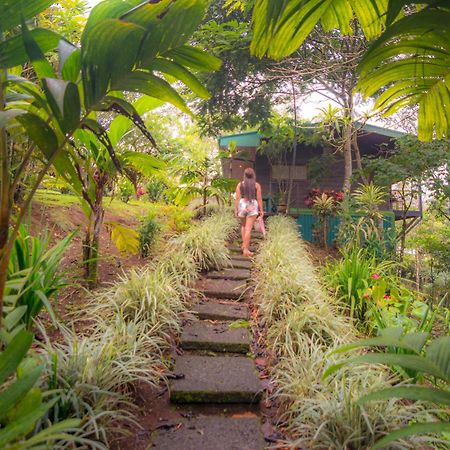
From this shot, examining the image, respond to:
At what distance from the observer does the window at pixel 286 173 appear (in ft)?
44.0

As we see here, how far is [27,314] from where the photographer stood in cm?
237

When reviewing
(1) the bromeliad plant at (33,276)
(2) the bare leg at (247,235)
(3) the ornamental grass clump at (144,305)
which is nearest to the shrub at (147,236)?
(3) the ornamental grass clump at (144,305)

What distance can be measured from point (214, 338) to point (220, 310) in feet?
2.14

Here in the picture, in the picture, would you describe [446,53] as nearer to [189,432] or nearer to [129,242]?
[189,432]

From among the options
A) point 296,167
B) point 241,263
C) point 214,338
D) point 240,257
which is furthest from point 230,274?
point 296,167

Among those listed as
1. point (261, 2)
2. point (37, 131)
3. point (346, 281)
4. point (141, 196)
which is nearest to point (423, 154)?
point (346, 281)

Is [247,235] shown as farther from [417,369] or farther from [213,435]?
[417,369]

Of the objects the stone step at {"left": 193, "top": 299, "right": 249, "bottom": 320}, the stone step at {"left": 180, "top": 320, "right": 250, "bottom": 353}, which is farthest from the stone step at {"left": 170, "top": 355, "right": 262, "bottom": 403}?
the stone step at {"left": 193, "top": 299, "right": 249, "bottom": 320}

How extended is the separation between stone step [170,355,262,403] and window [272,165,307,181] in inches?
432

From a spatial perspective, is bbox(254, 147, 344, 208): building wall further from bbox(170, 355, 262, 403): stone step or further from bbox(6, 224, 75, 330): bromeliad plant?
bbox(6, 224, 75, 330): bromeliad plant

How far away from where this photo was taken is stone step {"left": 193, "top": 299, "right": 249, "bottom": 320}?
12.0 feet

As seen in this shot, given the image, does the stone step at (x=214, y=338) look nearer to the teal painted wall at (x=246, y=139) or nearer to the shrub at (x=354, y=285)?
the shrub at (x=354, y=285)

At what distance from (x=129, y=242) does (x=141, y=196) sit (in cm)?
1130

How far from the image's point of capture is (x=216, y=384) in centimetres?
249
